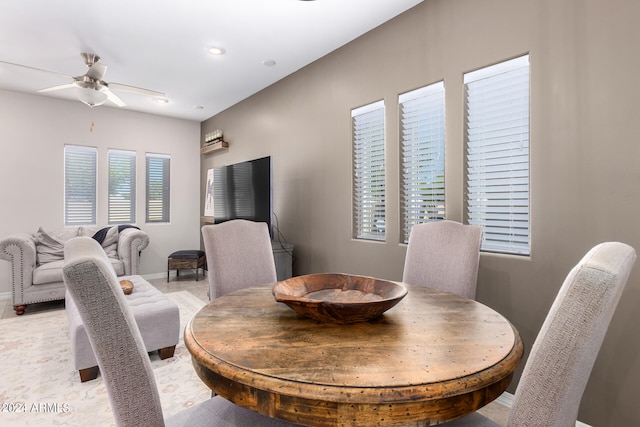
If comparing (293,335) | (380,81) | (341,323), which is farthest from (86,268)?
(380,81)

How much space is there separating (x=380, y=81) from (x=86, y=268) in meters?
2.65

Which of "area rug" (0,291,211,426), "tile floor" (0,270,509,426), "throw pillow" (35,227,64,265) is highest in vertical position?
"throw pillow" (35,227,64,265)

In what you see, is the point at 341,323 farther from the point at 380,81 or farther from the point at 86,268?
the point at 380,81

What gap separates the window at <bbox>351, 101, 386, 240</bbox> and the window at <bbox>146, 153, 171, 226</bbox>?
4.00 meters

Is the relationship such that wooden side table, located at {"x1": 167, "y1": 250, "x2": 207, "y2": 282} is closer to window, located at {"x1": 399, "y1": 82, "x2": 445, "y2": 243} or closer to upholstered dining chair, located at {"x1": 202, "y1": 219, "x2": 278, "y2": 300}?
upholstered dining chair, located at {"x1": 202, "y1": 219, "x2": 278, "y2": 300}

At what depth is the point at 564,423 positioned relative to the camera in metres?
0.75

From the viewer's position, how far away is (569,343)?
2.23 ft

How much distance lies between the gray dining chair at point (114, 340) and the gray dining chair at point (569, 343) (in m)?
0.90

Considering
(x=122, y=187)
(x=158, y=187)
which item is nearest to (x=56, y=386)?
(x=122, y=187)

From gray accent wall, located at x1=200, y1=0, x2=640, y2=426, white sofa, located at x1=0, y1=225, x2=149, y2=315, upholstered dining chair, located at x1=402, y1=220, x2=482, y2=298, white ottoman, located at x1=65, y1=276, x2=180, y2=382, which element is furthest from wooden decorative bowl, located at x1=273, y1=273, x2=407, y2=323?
white sofa, located at x1=0, y1=225, x2=149, y2=315

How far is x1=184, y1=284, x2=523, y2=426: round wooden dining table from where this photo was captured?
28.2 inches

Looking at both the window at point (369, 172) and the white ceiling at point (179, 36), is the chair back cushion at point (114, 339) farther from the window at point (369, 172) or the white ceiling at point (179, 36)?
the white ceiling at point (179, 36)

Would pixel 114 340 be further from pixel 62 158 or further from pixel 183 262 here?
pixel 62 158

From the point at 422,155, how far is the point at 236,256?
5.24 feet
